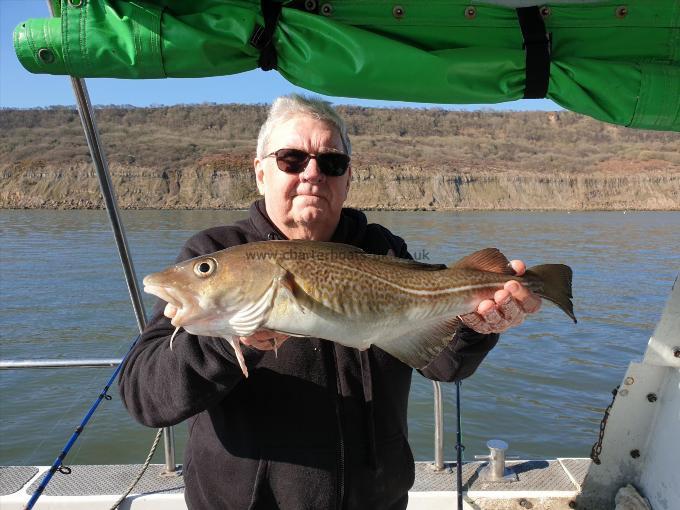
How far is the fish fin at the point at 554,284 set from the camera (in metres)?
2.40

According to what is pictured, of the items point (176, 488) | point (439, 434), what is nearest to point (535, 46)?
point (439, 434)

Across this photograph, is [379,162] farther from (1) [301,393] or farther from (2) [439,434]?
(1) [301,393]

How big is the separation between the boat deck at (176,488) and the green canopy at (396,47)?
2.54m

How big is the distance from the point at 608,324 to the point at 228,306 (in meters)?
14.7

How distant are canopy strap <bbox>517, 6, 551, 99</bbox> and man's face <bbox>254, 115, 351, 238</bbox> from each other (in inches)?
33.8

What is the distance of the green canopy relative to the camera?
2.34 m

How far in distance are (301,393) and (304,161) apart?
3.15 feet

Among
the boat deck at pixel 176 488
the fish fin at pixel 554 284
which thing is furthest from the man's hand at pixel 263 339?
the boat deck at pixel 176 488

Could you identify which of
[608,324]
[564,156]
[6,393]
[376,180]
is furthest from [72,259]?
[564,156]

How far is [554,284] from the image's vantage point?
2.41m

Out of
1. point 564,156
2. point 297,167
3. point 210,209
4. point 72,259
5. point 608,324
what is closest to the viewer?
point 297,167

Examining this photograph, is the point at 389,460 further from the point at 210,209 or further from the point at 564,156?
the point at 564,156

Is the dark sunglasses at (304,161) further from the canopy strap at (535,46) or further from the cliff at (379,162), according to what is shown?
the cliff at (379,162)

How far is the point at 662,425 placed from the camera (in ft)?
11.8
